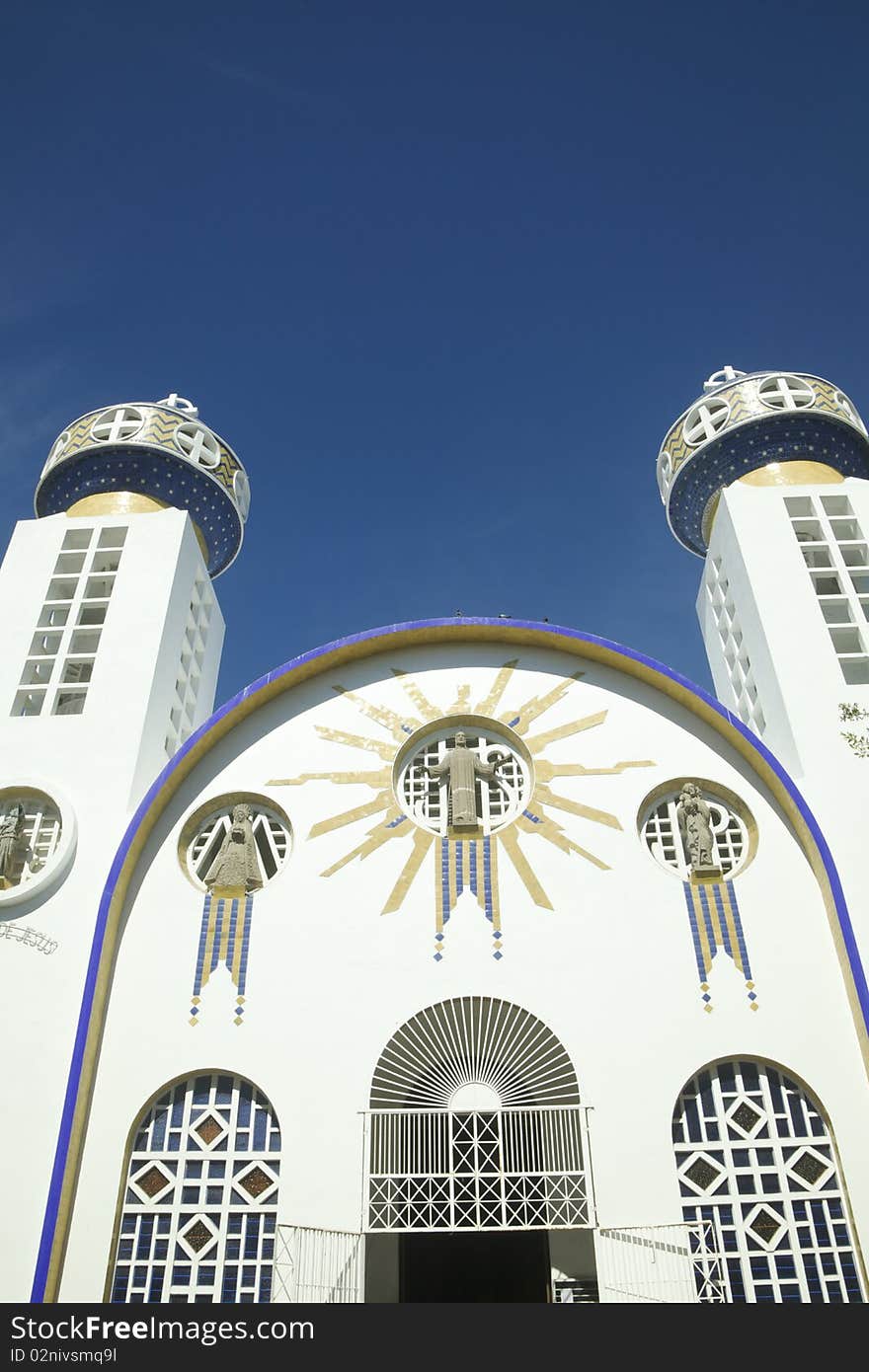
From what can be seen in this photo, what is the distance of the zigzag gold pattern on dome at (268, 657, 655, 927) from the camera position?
1158 centimetres

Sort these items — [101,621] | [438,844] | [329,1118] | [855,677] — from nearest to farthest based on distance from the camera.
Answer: [329,1118] < [438,844] < [855,677] < [101,621]

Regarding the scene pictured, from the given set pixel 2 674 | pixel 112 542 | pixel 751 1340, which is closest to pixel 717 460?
pixel 112 542

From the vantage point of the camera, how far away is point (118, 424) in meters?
15.3

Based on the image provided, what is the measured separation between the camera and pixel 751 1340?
6.68 m

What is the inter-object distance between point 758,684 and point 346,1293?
26.8ft

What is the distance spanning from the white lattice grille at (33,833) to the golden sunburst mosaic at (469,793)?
8.30ft

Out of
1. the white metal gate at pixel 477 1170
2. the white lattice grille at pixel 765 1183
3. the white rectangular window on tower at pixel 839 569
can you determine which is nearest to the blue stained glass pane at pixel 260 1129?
the white metal gate at pixel 477 1170

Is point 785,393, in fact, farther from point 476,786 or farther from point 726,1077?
point 726,1077

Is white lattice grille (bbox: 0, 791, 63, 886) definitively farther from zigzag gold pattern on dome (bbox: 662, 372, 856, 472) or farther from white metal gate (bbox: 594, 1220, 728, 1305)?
zigzag gold pattern on dome (bbox: 662, 372, 856, 472)

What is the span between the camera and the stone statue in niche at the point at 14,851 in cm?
1135

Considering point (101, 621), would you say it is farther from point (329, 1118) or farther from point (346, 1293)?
point (346, 1293)

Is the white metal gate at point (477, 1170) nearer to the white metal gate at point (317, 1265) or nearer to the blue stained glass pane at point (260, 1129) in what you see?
the white metal gate at point (317, 1265)

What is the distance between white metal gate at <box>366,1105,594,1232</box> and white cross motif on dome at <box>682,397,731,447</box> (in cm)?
963

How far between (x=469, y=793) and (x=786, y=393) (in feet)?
25.2
